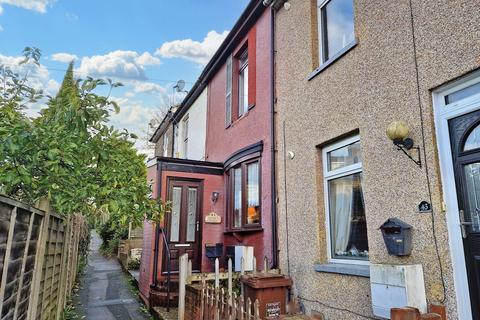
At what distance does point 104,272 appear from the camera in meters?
12.7

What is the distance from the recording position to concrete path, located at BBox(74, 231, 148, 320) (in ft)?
23.3

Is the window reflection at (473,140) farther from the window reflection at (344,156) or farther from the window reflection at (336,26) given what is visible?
the window reflection at (336,26)

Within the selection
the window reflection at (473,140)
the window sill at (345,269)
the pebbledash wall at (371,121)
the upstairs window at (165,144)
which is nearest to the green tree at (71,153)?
the window sill at (345,269)

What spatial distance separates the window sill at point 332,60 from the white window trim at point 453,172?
1.53 meters

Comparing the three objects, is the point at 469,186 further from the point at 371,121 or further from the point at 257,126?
the point at 257,126

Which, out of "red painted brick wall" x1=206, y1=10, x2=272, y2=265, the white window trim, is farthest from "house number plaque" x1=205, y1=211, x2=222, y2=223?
the white window trim

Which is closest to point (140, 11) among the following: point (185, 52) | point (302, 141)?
point (302, 141)

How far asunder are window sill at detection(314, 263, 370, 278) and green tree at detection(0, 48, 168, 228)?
2.54 m

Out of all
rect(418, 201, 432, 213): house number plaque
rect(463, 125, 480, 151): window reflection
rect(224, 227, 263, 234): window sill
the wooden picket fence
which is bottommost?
the wooden picket fence

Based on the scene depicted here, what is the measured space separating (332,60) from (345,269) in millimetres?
2941

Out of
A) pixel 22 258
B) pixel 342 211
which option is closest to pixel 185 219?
pixel 342 211

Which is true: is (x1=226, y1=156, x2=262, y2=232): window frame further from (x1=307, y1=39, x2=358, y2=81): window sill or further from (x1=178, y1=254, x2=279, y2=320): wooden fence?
(x1=307, y1=39, x2=358, y2=81): window sill

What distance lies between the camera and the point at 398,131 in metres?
3.59

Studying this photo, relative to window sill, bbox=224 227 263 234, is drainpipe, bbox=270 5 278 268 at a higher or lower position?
higher
